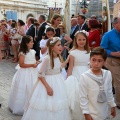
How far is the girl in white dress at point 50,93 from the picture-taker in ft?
11.4

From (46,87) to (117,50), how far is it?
2083 mm

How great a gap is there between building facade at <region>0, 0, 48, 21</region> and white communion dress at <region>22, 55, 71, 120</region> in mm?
27349

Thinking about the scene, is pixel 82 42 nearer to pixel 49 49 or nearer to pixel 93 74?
pixel 49 49

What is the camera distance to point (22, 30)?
9.91 meters

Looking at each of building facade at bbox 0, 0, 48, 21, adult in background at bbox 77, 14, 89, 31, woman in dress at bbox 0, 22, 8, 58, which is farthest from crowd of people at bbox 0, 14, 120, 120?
building facade at bbox 0, 0, 48, 21

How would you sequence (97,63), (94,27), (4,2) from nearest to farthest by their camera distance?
1. (97,63)
2. (94,27)
3. (4,2)

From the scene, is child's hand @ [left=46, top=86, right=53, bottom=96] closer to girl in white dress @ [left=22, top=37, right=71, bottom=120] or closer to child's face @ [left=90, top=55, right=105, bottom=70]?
girl in white dress @ [left=22, top=37, right=71, bottom=120]

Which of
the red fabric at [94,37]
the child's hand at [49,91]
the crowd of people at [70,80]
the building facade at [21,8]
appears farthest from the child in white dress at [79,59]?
the building facade at [21,8]

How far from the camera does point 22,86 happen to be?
15.0 ft

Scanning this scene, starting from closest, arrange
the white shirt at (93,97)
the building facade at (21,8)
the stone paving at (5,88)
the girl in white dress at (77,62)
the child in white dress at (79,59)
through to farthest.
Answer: the white shirt at (93,97)
the girl in white dress at (77,62)
the child in white dress at (79,59)
the stone paving at (5,88)
the building facade at (21,8)

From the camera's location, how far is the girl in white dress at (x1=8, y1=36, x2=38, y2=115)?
179 inches

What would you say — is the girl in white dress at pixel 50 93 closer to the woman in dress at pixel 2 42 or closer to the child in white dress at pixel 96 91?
the child in white dress at pixel 96 91

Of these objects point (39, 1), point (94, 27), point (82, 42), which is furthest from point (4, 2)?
point (82, 42)

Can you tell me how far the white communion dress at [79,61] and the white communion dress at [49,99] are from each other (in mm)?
416
